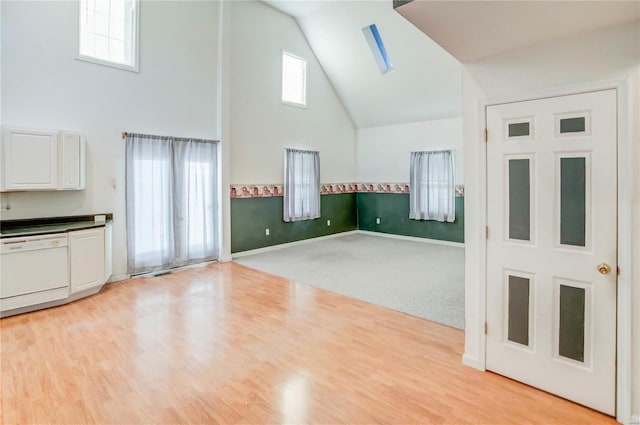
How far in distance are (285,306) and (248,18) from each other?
547cm

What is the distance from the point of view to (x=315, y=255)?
21.8ft

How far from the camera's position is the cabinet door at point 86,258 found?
3.98 meters

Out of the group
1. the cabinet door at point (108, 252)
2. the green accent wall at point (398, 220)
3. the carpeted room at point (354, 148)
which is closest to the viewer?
the cabinet door at point (108, 252)

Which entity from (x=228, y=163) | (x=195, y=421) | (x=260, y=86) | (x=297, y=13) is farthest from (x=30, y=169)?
(x=297, y=13)

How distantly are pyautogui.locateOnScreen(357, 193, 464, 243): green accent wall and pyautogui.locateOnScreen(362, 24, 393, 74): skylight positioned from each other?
2901 mm

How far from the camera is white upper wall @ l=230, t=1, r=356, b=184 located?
6.42 m

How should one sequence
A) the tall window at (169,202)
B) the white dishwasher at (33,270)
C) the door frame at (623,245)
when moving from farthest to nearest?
the tall window at (169,202) → the white dishwasher at (33,270) → the door frame at (623,245)

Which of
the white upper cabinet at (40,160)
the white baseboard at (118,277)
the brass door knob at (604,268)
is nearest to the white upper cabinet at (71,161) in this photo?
the white upper cabinet at (40,160)

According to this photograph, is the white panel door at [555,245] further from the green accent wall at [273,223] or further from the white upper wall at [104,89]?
the green accent wall at [273,223]

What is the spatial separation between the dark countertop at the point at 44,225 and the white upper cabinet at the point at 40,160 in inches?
18.1

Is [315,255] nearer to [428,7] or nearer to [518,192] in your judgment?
[518,192]

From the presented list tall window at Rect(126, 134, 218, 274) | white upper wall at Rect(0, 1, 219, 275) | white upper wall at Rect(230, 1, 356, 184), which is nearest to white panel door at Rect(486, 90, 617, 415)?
tall window at Rect(126, 134, 218, 274)

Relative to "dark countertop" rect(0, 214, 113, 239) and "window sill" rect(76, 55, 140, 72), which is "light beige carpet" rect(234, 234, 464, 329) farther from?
"window sill" rect(76, 55, 140, 72)

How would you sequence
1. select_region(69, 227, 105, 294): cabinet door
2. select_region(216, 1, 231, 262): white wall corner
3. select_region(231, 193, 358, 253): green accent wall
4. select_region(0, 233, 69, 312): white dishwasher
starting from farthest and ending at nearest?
select_region(231, 193, 358, 253): green accent wall
select_region(216, 1, 231, 262): white wall corner
select_region(69, 227, 105, 294): cabinet door
select_region(0, 233, 69, 312): white dishwasher
